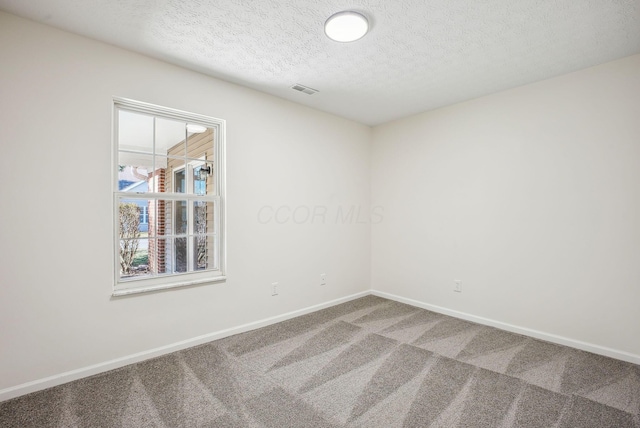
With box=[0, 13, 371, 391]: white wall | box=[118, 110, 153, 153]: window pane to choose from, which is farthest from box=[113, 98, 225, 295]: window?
box=[0, 13, 371, 391]: white wall

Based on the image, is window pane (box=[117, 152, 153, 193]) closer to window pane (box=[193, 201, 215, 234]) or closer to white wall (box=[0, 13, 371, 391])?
white wall (box=[0, 13, 371, 391])

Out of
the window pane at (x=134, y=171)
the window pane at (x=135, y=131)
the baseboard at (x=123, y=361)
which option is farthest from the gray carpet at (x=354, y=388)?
the window pane at (x=135, y=131)

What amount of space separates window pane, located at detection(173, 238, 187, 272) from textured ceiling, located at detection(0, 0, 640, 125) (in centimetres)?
166

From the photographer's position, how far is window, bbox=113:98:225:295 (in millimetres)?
2627

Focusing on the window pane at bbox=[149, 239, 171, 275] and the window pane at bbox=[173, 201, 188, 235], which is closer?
the window pane at bbox=[149, 239, 171, 275]

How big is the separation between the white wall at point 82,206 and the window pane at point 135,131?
0.16 meters

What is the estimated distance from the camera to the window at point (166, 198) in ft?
8.62

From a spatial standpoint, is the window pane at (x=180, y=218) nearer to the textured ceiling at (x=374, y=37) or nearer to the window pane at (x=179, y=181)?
the window pane at (x=179, y=181)

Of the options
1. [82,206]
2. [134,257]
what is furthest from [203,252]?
[82,206]

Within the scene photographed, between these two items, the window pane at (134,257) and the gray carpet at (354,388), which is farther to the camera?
the window pane at (134,257)

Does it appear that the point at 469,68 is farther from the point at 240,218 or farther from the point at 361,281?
the point at 361,281

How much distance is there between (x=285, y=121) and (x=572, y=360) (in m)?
3.65

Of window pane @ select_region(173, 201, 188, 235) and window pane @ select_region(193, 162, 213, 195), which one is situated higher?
window pane @ select_region(193, 162, 213, 195)

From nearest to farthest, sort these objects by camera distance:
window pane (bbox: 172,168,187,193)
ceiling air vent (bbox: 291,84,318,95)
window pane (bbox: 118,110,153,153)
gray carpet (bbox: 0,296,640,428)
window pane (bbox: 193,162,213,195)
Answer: gray carpet (bbox: 0,296,640,428) < window pane (bbox: 118,110,153,153) < window pane (bbox: 172,168,187,193) < window pane (bbox: 193,162,213,195) < ceiling air vent (bbox: 291,84,318,95)
